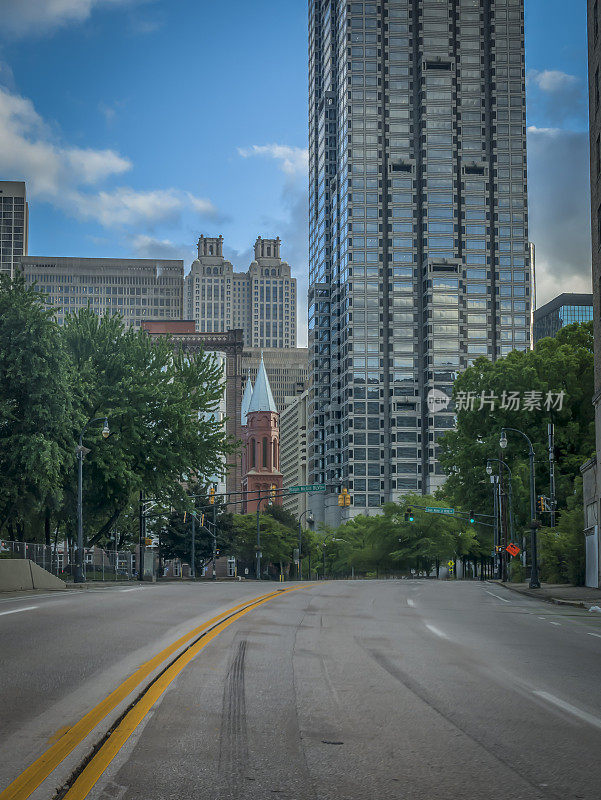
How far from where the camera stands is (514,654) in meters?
13.7

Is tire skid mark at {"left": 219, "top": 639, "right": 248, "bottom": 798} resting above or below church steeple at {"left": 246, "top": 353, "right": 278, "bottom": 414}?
below

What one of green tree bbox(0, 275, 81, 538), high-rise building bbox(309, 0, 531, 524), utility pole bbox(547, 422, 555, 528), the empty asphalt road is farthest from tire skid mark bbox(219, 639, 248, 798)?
high-rise building bbox(309, 0, 531, 524)

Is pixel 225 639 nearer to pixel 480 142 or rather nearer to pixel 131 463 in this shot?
pixel 131 463

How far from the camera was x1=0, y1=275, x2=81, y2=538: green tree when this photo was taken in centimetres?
3784

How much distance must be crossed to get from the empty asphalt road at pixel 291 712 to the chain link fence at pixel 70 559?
63.0ft

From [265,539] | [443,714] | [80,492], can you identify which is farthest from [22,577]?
[265,539]

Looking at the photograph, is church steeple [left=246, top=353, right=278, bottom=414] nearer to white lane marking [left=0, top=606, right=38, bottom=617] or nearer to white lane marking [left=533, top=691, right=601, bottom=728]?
white lane marking [left=0, top=606, right=38, bottom=617]

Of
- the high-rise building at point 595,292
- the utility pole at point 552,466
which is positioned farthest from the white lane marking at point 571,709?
the utility pole at point 552,466

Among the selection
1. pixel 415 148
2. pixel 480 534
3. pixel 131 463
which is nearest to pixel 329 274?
pixel 415 148

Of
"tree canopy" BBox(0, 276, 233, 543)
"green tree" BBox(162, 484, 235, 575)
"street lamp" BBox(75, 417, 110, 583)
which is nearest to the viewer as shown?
"tree canopy" BBox(0, 276, 233, 543)

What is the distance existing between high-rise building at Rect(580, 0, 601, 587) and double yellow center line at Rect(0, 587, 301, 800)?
30.2 metres

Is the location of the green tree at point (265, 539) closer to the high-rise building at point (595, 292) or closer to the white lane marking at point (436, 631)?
the high-rise building at point (595, 292)

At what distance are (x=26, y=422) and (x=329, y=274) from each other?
13180 cm

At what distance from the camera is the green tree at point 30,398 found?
37844mm
